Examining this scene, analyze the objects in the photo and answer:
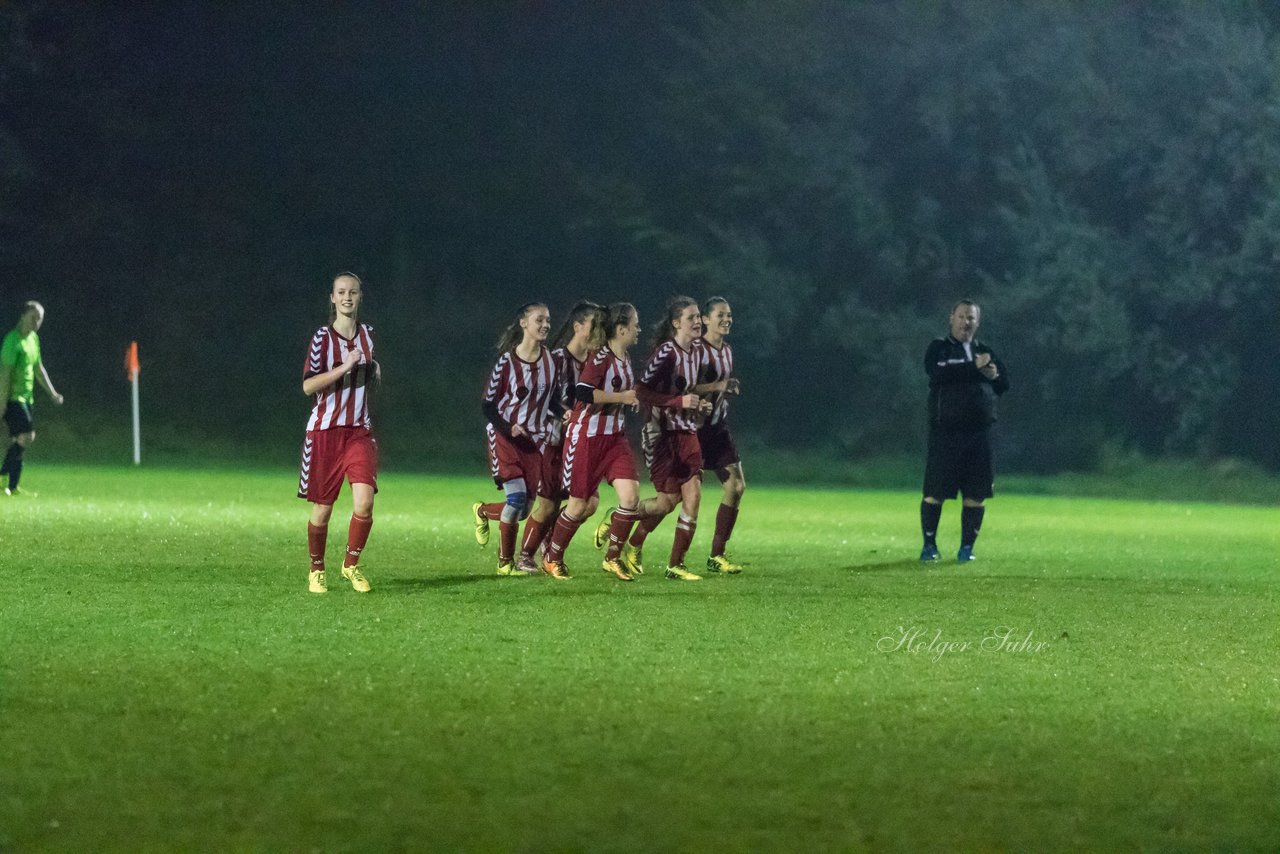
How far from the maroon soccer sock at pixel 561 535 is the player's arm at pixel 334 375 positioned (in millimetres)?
2153

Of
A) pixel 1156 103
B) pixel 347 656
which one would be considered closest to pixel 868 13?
pixel 1156 103

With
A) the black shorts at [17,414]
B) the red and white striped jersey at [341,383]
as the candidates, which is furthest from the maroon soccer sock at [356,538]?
the black shorts at [17,414]

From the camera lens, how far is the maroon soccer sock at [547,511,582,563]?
12.5 m

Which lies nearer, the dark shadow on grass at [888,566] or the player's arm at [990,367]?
the dark shadow on grass at [888,566]

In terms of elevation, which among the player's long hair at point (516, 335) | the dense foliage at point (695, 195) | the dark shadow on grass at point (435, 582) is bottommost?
the dark shadow on grass at point (435, 582)

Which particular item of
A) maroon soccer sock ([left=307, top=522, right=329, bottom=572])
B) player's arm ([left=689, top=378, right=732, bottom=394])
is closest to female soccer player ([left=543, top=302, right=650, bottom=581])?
player's arm ([left=689, top=378, right=732, bottom=394])

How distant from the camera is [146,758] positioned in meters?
6.12

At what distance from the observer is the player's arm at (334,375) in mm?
10867

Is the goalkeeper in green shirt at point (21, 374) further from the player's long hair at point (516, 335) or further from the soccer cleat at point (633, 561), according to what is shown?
the soccer cleat at point (633, 561)

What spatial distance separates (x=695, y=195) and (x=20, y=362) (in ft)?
73.1

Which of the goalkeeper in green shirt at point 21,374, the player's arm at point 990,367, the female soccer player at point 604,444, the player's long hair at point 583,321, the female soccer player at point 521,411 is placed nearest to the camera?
the female soccer player at point 604,444

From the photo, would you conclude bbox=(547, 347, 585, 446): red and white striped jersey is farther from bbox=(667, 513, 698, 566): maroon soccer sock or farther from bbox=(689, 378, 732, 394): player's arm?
bbox=(667, 513, 698, 566): maroon soccer sock

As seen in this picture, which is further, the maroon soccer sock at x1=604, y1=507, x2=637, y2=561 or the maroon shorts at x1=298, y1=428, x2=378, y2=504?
the maroon soccer sock at x1=604, y1=507, x2=637, y2=561

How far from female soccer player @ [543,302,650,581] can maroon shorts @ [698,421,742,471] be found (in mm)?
899
